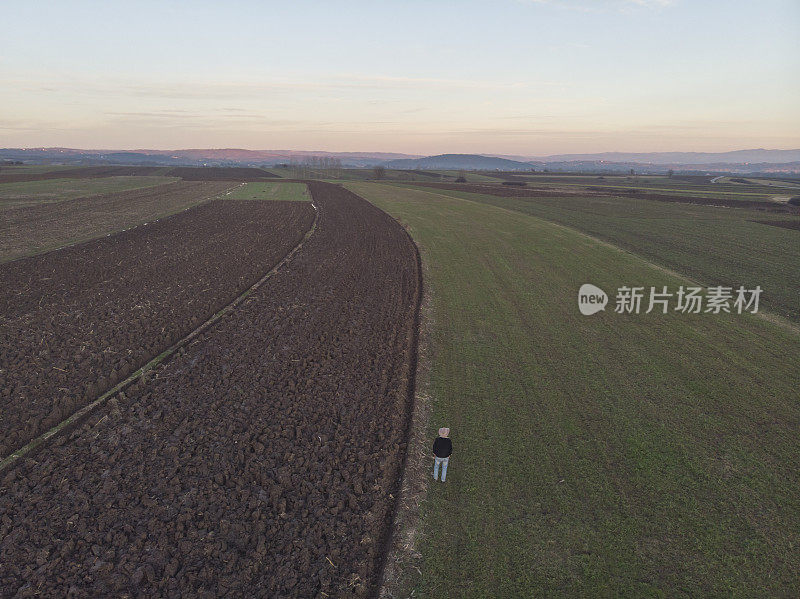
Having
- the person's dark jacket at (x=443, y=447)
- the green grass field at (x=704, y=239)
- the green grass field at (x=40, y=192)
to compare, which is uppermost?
the green grass field at (x=40, y=192)

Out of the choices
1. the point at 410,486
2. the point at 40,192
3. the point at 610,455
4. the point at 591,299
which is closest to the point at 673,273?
the point at 591,299

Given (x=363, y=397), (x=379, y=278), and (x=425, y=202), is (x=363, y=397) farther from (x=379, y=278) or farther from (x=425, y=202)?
(x=425, y=202)

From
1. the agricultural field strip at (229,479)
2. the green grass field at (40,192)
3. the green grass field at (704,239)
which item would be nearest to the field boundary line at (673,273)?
the green grass field at (704,239)

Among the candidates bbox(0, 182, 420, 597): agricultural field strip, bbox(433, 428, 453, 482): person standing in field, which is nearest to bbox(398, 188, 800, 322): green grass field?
bbox(433, 428, 453, 482): person standing in field

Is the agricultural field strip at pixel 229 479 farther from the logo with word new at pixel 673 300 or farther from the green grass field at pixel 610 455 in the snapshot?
the logo with word new at pixel 673 300

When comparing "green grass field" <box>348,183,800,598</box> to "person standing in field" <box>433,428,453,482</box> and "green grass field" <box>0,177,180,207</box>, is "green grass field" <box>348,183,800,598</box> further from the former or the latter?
"green grass field" <box>0,177,180,207</box>

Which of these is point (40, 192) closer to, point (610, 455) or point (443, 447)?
point (443, 447)
